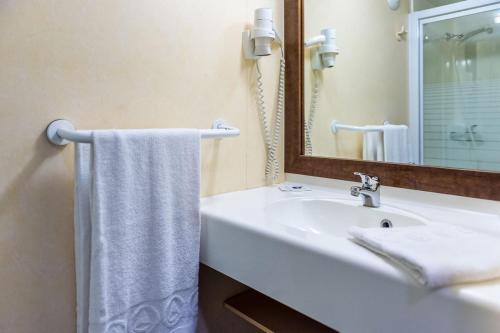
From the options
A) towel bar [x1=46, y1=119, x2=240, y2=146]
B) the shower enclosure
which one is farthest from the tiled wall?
towel bar [x1=46, y1=119, x2=240, y2=146]

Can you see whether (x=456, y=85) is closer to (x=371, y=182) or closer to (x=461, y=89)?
(x=461, y=89)

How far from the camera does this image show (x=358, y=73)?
1193mm

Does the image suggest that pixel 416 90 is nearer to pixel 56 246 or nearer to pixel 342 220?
pixel 342 220

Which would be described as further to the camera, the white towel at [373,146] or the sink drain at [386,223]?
the white towel at [373,146]

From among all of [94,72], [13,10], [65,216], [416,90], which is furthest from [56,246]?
[416,90]

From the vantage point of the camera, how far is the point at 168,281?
83cm

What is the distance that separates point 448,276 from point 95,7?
3.06ft

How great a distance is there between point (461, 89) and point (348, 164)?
0.40 m

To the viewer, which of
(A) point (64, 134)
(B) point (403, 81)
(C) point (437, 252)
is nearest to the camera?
(C) point (437, 252)

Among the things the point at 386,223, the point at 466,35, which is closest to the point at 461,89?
the point at 466,35

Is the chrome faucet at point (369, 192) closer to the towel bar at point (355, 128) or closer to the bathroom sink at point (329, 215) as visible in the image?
the bathroom sink at point (329, 215)

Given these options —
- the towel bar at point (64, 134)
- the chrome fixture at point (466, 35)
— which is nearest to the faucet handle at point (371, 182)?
the chrome fixture at point (466, 35)

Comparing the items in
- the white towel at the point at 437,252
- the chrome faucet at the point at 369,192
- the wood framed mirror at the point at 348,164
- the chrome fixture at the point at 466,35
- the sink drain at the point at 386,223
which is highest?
the chrome fixture at the point at 466,35

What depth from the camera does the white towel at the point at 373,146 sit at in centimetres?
110
